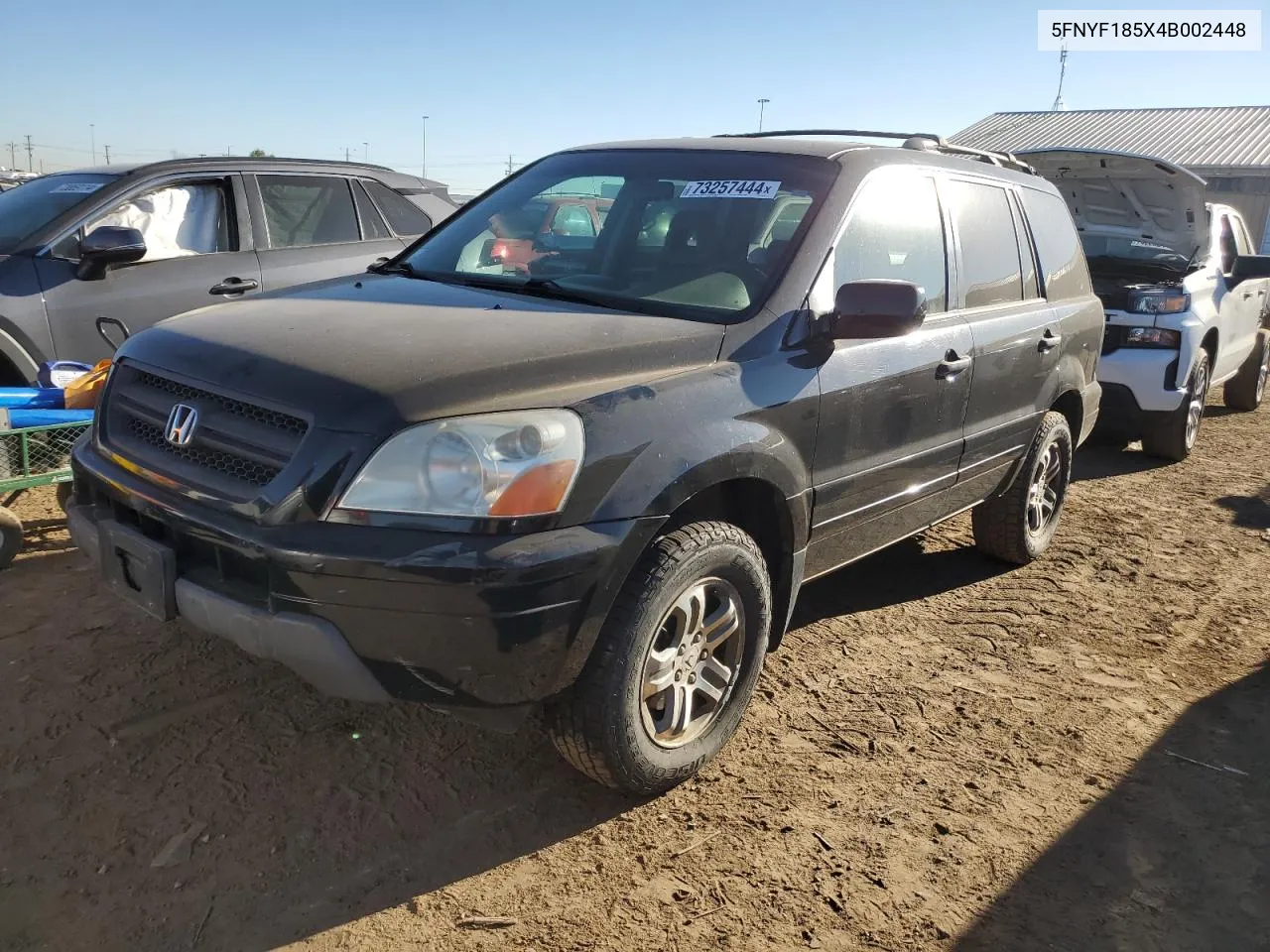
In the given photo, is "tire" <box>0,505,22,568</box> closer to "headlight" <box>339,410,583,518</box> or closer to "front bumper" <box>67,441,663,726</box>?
"front bumper" <box>67,441,663,726</box>

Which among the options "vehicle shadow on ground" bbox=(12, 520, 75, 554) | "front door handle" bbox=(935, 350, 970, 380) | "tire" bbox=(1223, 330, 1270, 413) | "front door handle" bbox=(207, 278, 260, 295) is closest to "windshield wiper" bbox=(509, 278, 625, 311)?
"front door handle" bbox=(935, 350, 970, 380)

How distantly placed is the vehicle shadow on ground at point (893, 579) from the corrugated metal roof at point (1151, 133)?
23346mm

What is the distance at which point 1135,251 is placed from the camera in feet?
26.2

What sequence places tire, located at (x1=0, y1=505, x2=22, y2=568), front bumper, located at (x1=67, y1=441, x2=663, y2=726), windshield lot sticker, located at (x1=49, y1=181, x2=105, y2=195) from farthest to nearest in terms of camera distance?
windshield lot sticker, located at (x1=49, y1=181, x2=105, y2=195) < tire, located at (x1=0, y1=505, x2=22, y2=568) < front bumper, located at (x1=67, y1=441, x2=663, y2=726)

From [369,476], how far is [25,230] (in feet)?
12.3

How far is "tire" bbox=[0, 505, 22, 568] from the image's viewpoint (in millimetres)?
4090

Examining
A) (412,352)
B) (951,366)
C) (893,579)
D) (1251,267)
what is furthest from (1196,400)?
(412,352)

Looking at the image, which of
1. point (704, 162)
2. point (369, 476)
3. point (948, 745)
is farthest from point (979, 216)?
point (369, 476)

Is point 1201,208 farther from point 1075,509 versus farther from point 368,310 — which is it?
point 368,310

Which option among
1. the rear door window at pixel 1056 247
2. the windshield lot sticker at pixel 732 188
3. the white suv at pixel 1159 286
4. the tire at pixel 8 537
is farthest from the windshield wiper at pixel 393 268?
the white suv at pixel 1159 286

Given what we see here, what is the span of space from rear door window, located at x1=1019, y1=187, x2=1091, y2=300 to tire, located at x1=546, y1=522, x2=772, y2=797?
8.20 ft

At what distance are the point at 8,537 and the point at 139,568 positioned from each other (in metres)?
2.01

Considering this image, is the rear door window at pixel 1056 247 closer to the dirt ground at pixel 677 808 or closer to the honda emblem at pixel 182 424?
the dirt ground at pixel 677 808

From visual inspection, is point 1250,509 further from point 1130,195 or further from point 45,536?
point 45,536
